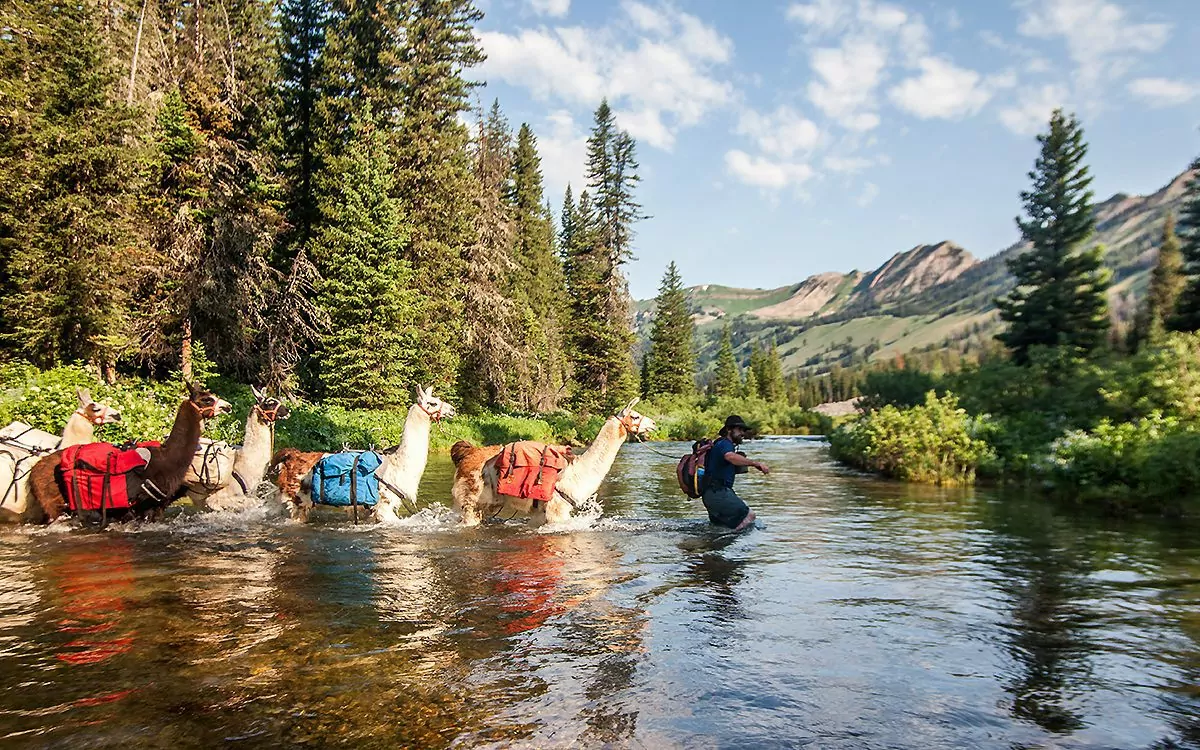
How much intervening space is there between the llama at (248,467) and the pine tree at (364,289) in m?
19.0

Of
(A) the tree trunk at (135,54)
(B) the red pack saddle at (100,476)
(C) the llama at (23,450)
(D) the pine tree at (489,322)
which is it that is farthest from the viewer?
(D) the pine tree at (489,322)

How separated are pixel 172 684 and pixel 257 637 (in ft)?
3.36

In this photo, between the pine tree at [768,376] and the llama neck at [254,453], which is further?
the pine tree at [768,376]

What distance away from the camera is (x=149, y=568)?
27.0 ft

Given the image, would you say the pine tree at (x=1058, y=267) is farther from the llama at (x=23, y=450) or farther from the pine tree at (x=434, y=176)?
the llama at (x=23, y=450)

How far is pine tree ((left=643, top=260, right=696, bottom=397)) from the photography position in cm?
8062

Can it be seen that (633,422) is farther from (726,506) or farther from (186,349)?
(186,349)

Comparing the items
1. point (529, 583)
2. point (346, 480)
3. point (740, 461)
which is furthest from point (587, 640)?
point (346, 480)

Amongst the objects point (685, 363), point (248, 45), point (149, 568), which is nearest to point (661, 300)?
point (685, 363)

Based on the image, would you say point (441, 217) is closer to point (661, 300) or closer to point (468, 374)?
point (468, 374)

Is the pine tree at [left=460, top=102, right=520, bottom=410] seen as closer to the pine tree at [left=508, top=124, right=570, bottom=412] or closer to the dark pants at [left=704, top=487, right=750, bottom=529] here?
the pine tree at [left=508, top=124, right=570, bottom=412]

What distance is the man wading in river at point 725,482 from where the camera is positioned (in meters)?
11.5

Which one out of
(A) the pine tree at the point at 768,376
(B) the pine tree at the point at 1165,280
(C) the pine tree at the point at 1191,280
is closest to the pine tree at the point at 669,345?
(A) the pine tree at the point at 768,376

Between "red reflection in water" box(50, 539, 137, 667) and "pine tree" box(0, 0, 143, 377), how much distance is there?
15.3 meters
